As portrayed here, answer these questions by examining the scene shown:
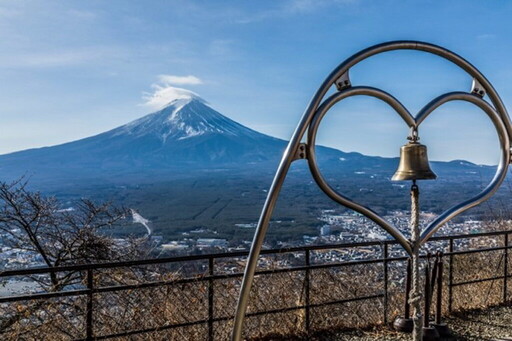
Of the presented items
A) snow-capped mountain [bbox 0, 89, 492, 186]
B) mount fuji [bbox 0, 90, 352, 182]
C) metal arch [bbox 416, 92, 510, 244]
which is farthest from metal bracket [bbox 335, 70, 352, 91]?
mount fuji [bbox 0, 90, 352, 182]

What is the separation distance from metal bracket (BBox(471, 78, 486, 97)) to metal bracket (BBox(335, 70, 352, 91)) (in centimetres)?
127

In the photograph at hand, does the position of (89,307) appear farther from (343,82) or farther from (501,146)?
(501,146)

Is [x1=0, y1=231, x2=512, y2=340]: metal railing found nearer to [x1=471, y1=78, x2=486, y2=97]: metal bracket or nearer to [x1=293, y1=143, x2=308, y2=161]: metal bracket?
[x1=293, y1=143, x2=308, y2=161]: metal bracket

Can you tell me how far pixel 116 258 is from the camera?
845 centimetres

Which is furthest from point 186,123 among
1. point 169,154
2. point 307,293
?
point 307,293

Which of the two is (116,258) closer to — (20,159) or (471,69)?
(471,69)

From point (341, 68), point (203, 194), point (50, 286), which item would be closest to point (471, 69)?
point (341, 68)

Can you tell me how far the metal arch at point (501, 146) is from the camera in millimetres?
4535

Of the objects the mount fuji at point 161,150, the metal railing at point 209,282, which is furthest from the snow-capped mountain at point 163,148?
the metal railing at point 209,282

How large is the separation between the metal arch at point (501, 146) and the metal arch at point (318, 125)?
0.15 m

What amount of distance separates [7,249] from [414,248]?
618 centimetres

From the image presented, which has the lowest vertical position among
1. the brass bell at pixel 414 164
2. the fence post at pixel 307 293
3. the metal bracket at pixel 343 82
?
the fence post at pixel 307 293

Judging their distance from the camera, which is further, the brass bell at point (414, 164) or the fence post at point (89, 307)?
the fence post at point (89, 307)

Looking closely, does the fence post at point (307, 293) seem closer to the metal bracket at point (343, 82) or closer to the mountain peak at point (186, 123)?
the metal bracket at point (343, 82)
